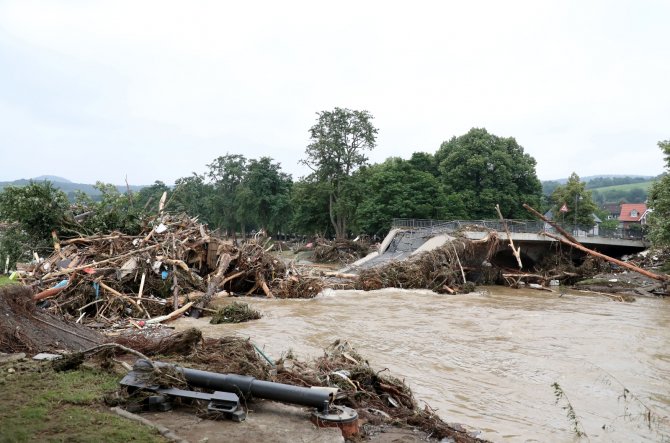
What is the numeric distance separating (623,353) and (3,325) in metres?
12.4

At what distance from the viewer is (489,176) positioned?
46719mm

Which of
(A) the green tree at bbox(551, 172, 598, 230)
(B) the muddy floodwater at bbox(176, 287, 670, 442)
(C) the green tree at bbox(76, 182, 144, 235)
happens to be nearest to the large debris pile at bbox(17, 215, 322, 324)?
(C) the green tree at bbox(76, 182, 144, 235)

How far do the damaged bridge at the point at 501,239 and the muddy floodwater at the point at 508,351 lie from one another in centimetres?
662

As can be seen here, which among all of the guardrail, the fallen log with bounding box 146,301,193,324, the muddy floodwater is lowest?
the muddy floodwater

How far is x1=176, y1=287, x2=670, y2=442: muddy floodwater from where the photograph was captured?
24.7 ft

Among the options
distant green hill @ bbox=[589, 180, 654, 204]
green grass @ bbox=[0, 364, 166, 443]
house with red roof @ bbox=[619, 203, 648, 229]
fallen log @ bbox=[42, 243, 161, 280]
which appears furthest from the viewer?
distant green hill @ bbox=[589, 180, 654, 204]

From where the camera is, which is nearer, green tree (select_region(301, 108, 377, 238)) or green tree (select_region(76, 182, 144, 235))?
green tree (select_region(76, 182, 144, 235))

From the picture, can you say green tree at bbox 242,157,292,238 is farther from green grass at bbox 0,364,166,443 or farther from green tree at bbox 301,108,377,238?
green grass at bbox 0,364,166,443

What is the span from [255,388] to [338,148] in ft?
141

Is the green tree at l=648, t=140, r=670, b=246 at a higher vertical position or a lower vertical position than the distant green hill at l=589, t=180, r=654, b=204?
lower

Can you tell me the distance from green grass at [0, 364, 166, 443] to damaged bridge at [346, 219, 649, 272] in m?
21.9

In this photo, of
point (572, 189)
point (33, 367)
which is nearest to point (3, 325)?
point (33, 367)

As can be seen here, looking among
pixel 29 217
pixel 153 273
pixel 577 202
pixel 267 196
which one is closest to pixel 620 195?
pixel 577 202

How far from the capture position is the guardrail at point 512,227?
95.0ft
